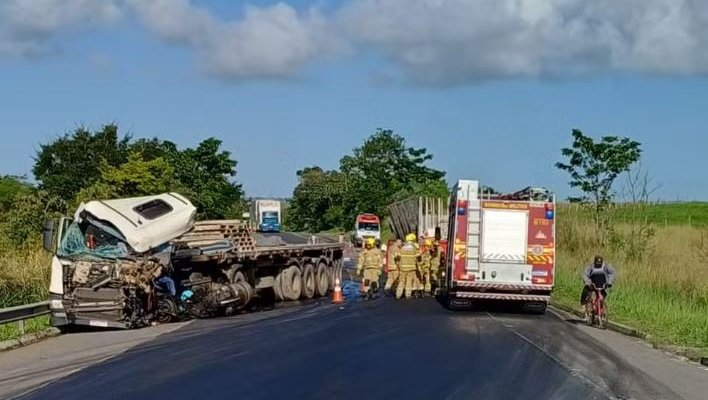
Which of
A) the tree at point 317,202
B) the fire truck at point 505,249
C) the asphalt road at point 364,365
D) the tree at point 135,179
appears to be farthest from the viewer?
the tree at point 317,202

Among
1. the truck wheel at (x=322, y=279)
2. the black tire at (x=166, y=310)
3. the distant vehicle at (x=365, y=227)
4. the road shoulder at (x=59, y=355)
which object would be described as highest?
the distant vehicle at (x=365, y=227)

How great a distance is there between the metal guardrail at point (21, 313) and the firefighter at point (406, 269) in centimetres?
1137

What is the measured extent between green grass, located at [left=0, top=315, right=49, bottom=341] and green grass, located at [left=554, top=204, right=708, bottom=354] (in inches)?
459

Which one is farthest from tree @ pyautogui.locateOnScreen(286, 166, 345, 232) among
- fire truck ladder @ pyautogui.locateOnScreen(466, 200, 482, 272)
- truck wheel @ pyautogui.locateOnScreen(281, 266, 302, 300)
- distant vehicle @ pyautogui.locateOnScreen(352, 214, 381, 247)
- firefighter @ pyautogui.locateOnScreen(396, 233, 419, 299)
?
fire truck ladder @ pyautogui.locateOnScreen(466, 200, 482, 272)

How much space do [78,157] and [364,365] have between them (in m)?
46.9

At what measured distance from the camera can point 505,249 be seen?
78.6ft

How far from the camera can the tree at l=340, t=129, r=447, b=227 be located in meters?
91.4

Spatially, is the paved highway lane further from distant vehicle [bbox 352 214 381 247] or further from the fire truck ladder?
distant vehicle [bbox 352 214 381 247]

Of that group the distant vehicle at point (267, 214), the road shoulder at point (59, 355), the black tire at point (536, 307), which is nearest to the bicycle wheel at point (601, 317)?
the black tire at point (536, 307)

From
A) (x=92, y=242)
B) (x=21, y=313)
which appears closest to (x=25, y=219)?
(x=92, y=242)

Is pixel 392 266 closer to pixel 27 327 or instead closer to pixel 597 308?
pixel 597 308

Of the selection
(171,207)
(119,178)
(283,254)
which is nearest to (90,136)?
(119,178)

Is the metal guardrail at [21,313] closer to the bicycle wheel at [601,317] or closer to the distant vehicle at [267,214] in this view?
the bicycle wheel at [601,317]

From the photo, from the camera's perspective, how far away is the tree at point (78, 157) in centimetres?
5619
